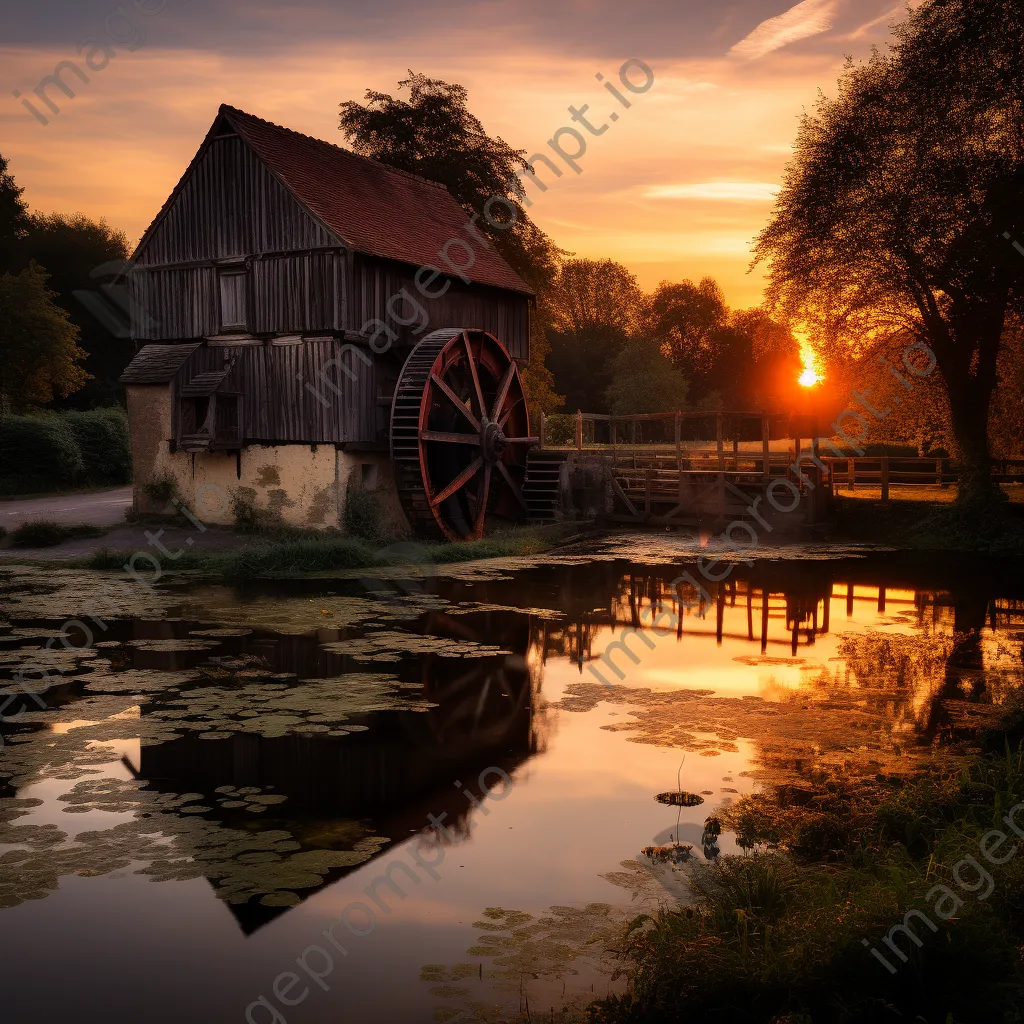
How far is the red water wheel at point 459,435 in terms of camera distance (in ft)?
62.6

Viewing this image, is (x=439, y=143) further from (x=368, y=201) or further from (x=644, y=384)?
(x=644, y=384)

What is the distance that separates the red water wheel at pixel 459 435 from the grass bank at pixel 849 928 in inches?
538

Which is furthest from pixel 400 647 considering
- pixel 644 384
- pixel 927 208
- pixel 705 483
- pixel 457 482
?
A: pixel 644 384

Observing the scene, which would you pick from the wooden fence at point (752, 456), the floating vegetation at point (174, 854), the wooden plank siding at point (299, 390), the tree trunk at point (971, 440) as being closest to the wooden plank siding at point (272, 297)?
the wooden plank siding at point (299, 390)

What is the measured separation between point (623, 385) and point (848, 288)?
35.3 meters

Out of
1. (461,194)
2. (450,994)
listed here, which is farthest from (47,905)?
(461,194)

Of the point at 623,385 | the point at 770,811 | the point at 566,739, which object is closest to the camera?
the point at 770,811

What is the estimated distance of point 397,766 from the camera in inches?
284

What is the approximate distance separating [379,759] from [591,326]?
64.8 metres

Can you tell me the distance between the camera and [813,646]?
11.5 meters

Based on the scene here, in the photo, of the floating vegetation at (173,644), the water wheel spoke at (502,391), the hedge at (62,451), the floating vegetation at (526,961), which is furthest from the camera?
the hedge at (62,451)

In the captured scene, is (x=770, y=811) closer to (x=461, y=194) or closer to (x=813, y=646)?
(x=813, y=646)

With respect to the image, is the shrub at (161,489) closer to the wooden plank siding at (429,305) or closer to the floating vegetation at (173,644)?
the wooden plank siding at (429,305)

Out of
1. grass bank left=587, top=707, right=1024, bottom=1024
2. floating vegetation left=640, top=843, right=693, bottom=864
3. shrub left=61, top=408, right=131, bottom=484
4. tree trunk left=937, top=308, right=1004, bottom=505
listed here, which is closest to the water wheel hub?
tree trunk left=937, top=308, right=1004, bottom=505
